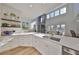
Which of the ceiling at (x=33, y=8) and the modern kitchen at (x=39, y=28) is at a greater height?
the ceiling at (x=33, y=8)

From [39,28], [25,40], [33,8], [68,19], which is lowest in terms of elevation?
[25,40]

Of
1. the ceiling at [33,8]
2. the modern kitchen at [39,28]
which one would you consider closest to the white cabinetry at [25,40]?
the modern kitchen at [39,28]

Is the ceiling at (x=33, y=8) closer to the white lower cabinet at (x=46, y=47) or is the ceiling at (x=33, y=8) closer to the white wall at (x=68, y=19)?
the white wall at (x=68, y=19)

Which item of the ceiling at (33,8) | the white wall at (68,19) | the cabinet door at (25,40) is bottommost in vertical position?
the cabinet door at (25,40)

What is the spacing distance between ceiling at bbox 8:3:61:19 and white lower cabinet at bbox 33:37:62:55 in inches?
20.0

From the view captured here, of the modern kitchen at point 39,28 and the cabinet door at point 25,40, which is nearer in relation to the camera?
the modern kitchen at point 39,28

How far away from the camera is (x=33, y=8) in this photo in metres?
1.83

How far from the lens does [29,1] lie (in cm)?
182

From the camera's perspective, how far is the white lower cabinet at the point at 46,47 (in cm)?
180

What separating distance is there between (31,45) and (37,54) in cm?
20

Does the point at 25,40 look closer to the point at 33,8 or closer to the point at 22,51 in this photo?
the point at 22,51

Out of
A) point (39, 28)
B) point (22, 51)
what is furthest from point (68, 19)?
point (22, 51)

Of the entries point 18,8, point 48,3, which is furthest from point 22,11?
point 48,3

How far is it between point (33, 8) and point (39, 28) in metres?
0.39
